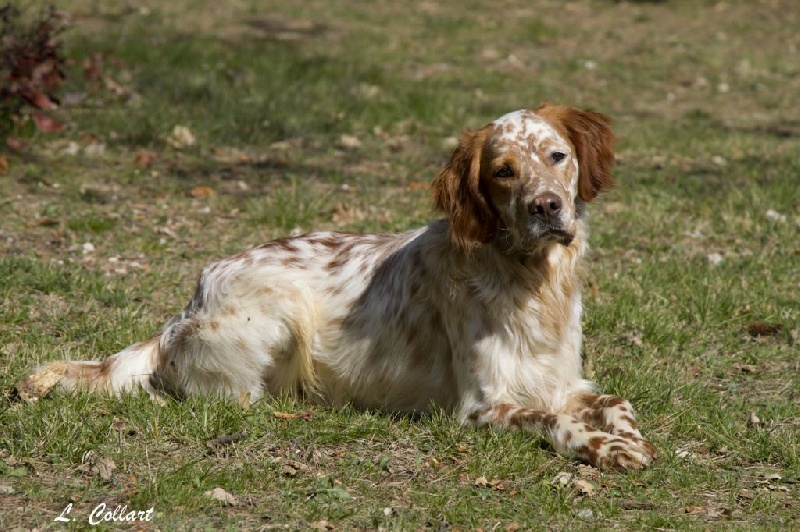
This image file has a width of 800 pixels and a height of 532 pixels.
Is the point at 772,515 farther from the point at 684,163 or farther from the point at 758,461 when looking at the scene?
the point at 684,163

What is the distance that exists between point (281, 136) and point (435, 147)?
1313 millimetres

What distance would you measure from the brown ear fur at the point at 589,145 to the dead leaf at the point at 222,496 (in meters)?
1.93

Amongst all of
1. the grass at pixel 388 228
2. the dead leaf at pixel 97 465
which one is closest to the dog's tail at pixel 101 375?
the grass at pixel 388 228

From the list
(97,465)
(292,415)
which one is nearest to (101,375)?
(97,465)

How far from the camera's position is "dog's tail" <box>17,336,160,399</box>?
16.2 ft

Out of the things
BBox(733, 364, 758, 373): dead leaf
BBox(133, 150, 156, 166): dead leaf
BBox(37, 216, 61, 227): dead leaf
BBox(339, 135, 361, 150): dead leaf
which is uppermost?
BBox(339, 135, 361, 150): dead leaf

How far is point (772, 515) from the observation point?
413cm

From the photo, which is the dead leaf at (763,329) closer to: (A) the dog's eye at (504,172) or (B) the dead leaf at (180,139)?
(A) the dog's eye at (504,172)

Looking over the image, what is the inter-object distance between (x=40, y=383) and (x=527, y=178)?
2263 mm

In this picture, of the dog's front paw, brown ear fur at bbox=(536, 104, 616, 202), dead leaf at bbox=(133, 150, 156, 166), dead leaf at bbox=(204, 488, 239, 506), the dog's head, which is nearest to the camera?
dead leaf at bbox=(204, 488, 239, 506)

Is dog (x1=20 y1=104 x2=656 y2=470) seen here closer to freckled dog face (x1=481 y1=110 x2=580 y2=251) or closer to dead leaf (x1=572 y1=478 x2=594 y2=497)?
freckled dog face (x1=481 y1=110 x2=580 y2=251)

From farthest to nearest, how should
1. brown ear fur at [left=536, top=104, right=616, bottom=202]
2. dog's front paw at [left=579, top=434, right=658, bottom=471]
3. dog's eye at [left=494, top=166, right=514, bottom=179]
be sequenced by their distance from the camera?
brown ear fur at [left=536, top=104, right=616, bottom=202] < dog's eye at [left=494, top=166, right=514, bottom=179] < dog's front paw at [left=579, top=434, right=658, bottom=471]

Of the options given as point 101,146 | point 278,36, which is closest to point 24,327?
point 101,146

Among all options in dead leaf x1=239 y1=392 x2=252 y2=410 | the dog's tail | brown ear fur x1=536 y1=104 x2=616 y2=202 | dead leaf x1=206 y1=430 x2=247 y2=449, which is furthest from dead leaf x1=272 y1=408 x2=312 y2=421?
brown ear fur x1=536 y1=104 x2=616 y2=202
